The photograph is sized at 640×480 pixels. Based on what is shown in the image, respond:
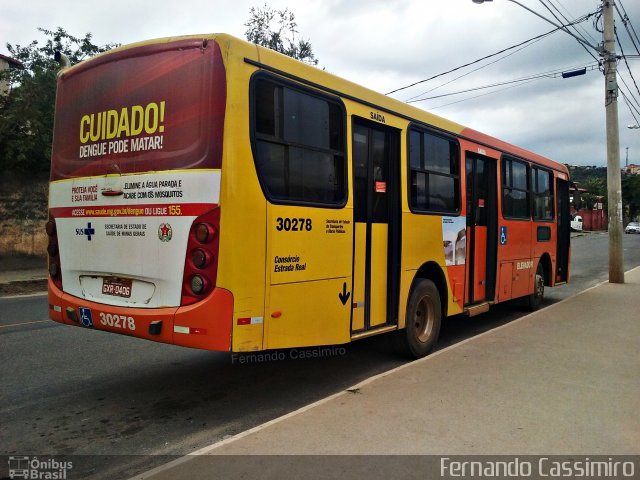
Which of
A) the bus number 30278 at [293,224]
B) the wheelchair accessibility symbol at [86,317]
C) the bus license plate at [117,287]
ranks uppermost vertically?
the bus number 30278 at [293,224]

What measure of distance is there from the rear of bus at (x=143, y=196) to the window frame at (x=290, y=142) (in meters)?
0.26

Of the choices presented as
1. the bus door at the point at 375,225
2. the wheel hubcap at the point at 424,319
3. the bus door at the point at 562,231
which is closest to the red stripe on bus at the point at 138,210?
the bus door at the point at 375,225

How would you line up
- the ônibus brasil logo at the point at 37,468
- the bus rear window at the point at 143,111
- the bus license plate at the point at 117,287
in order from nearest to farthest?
the ônibus brasil logo at the point at 37,468 → the bus rear window at the point at 143,111 → the bus license plate at the point at 117,287

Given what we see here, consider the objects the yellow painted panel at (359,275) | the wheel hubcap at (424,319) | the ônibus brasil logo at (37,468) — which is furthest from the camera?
the wheel hubcap at (424,319)

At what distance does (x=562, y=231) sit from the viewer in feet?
37.9

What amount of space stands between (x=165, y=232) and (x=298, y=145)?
133cm

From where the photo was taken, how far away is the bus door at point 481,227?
7.52 metres

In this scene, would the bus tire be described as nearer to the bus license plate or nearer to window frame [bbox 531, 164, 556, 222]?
the bus license plate

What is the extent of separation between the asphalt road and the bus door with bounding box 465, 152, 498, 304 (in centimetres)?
90

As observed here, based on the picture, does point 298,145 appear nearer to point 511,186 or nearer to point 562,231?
point 511,186

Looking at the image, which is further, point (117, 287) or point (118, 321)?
point (117, 287)

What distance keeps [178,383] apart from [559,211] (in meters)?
9.12

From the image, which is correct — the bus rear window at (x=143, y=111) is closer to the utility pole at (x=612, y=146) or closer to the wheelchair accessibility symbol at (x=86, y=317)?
the wheelchair accessibility symbol at (x=86, y=317)

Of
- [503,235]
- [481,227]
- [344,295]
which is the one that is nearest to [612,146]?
[503,235]
